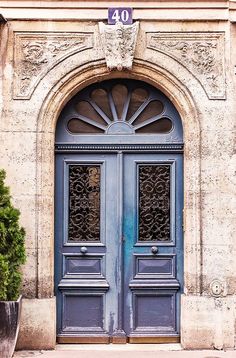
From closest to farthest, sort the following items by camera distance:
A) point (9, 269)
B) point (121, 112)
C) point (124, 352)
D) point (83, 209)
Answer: point (9, 269), point (124, 352), point (83, 209), point (121, 112)

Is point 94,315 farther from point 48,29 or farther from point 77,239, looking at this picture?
point 48,29

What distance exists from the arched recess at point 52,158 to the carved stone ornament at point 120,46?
0.14 m

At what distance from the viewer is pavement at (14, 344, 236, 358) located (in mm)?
9422

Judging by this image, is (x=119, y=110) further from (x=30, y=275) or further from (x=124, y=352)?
(x=124, y=352)

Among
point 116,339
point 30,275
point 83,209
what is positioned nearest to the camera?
point 30,275

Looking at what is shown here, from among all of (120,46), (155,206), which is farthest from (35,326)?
(120,46)

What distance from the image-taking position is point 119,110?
33.8 ft

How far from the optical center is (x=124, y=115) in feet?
33.7

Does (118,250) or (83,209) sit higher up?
(83,209)

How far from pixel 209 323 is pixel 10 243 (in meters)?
2.77

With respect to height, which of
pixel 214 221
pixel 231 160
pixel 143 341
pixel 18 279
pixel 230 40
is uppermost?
pixel 230 40

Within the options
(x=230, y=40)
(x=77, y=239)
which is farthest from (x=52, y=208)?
(x=230, y=40)

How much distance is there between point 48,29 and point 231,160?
2.95 m

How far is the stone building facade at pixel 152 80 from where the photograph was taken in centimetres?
979
